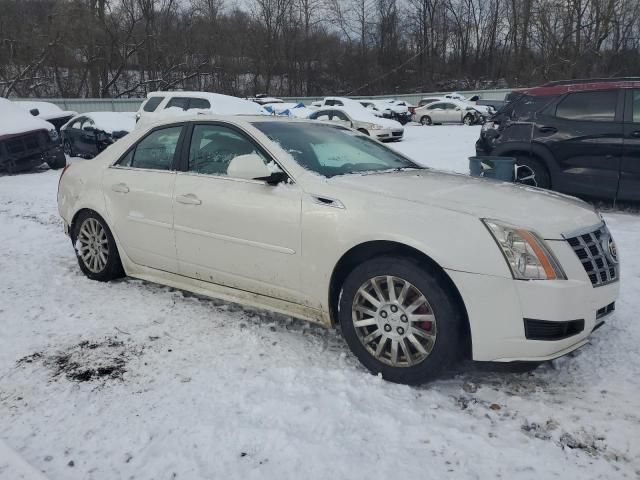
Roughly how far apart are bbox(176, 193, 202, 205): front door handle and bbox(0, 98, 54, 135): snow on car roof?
10215 mm

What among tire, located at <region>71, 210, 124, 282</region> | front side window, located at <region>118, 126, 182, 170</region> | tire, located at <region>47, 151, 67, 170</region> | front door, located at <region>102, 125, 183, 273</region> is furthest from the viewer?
tire, located at <region>47, 151, 67, 170</region>

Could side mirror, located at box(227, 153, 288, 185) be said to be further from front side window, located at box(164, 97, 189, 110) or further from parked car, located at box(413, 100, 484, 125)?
parked car, located at box(413, 100, 484, 125)

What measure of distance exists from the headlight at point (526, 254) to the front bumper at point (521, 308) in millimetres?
38

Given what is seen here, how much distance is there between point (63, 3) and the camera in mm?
35594

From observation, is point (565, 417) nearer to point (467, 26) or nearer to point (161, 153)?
point (161, 153)

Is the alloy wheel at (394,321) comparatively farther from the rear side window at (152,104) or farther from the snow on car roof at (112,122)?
the rear side window at (152,104)

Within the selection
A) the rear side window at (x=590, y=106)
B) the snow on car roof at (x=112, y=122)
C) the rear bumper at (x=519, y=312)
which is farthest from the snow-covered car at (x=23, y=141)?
the rear bumper at (x=519, y=312)

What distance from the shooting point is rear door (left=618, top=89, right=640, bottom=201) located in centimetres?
653

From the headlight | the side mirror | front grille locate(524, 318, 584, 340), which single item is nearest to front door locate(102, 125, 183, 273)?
the side mirror

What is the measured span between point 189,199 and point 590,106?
18.8ft

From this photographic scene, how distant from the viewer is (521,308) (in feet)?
8.77

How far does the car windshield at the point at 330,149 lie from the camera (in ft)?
11.9

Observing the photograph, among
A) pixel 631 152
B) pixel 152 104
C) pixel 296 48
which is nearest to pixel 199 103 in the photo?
pixel 152 104

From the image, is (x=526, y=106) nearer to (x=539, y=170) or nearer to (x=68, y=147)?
(x=539, y=170)
